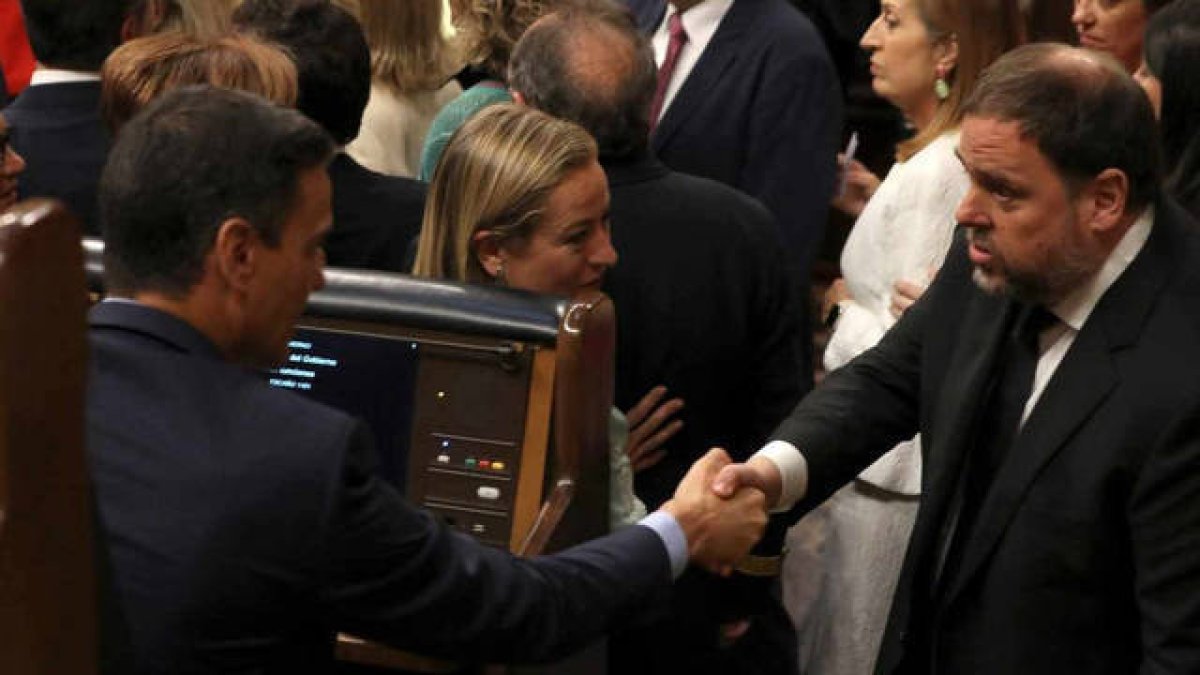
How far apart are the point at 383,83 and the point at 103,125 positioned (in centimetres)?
113

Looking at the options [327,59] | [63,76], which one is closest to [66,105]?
[63,76]

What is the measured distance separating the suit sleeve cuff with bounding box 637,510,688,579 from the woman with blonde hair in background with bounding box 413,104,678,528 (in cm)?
52

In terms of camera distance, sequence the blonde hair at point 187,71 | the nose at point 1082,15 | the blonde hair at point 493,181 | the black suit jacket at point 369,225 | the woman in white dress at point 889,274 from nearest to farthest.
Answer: the blonde hair at point 493,181 < the blonde hair at point 187,71 < the black suit jacket at point 369,225 < the woman in white dress at point 889,274 < the nose at point 1082,15

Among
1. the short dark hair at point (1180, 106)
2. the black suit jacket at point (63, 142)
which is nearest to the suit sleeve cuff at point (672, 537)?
the short dark hair at point (1180, 106)

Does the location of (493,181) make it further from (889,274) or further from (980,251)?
(889,274)

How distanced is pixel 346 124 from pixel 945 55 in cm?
129

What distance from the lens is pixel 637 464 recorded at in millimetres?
3842

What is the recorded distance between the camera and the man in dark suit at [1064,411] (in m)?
2.96

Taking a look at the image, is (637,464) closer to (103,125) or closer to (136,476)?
(103,125)

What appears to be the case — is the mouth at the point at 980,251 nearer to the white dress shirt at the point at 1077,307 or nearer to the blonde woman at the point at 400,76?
the white dress shirt at the point at 1077,307

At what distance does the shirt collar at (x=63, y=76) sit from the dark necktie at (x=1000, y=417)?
2070 millimetres

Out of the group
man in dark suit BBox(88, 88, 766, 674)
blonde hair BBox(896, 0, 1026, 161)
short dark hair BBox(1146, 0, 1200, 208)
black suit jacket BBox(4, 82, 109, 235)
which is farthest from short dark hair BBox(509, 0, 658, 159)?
man in dark suit BBox(88, 88, 766, 674)

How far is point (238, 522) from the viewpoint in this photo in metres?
2.37

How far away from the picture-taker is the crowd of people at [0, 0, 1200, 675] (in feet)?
7.99
